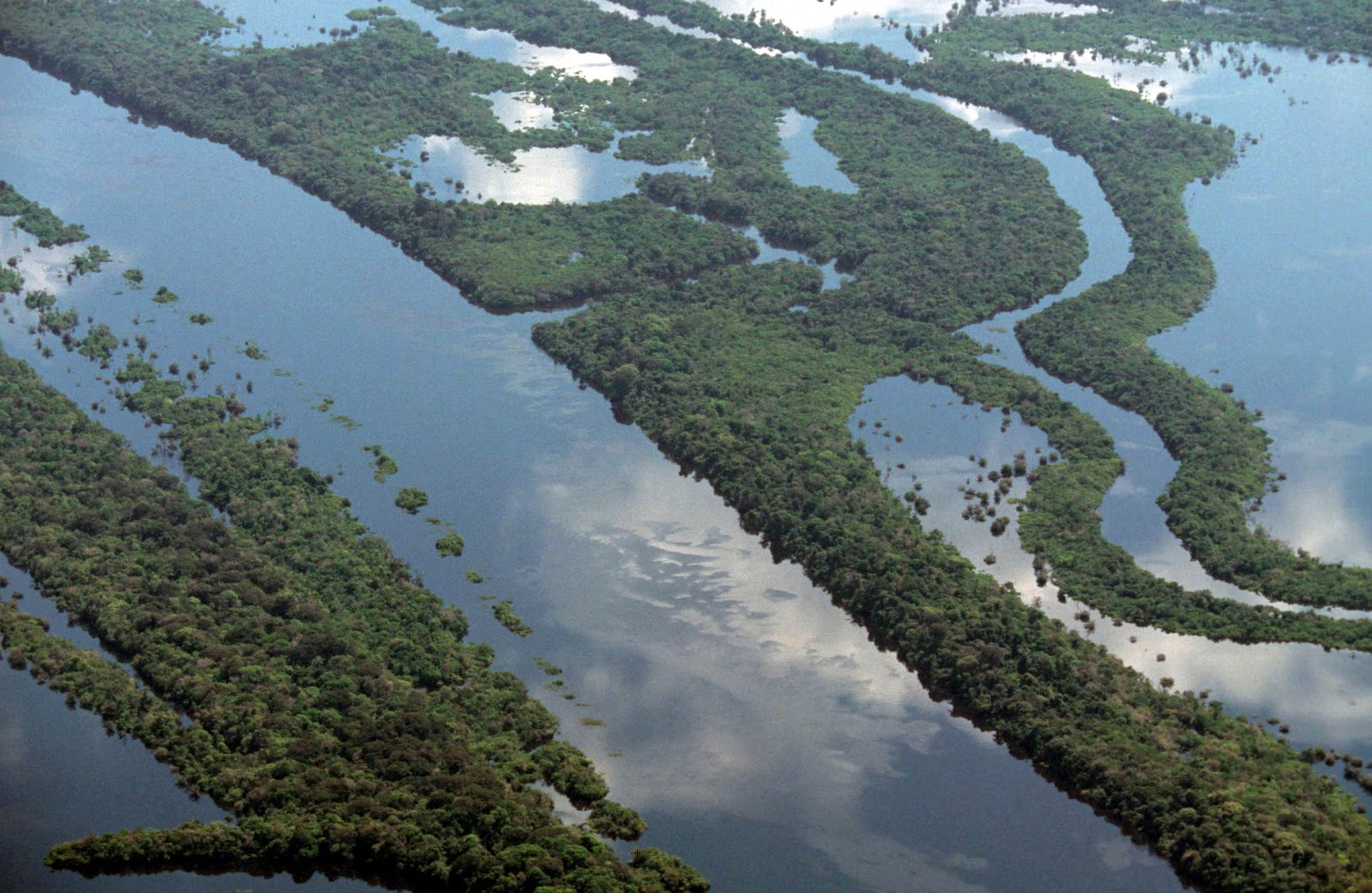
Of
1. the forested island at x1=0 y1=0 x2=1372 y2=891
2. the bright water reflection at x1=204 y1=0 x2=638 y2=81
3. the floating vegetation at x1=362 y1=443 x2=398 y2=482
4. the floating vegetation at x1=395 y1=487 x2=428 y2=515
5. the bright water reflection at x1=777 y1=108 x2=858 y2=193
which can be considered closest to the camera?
the forested island at x1=0 y1=0 x2=1372 y2=891

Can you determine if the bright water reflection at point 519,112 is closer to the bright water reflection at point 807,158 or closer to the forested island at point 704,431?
the forested island at point 704,431

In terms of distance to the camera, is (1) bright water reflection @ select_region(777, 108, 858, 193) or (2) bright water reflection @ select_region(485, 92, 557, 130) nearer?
(1) bright water reflection @ select_region(777, 108, 858, 193)

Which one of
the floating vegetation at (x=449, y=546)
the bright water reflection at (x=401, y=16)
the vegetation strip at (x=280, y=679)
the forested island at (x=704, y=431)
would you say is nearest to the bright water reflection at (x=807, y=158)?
the forested island at (x=704, y=431)

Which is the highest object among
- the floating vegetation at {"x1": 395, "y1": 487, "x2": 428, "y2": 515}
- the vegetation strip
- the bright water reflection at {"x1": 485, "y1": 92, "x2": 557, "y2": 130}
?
the bright water reflection at {"x1": 485, "y1": 92, "x2": 557, "y2": 130}

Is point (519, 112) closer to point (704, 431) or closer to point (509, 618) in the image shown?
point (704, 431)

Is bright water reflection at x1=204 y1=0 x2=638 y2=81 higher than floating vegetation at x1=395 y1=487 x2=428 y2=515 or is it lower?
higher

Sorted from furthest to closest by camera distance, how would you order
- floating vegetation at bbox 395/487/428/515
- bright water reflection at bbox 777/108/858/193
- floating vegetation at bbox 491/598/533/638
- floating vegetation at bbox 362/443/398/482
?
1. bright water reflection at bbox 777/108/858/193
2. floating vegetation at bbox 362/443/398/482
3. floating vegetation at bbox 395/487/428/515
4. floating vegetation at bbox 491/598/533/638

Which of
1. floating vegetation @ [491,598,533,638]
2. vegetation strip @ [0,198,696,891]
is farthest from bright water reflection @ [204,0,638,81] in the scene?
floating vegetation @ [491,598,533,638]

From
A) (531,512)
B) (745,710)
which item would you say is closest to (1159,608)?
(745,710)

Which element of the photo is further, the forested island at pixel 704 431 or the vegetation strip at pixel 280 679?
the forested island at pixel 704 431

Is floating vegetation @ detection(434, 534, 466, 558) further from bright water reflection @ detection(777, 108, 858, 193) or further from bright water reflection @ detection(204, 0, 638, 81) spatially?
bright water reflection @ detection(204, 0, 638, 81)
